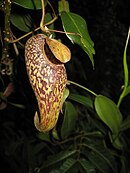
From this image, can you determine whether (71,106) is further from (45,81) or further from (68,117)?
(45,81)

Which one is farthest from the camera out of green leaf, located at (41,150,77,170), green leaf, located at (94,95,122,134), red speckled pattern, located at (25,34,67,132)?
green leaf, located at (41,150,77,170)

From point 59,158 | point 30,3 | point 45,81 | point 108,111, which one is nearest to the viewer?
point 45,81

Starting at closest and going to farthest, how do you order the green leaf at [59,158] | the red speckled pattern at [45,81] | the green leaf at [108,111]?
the red speckled pattern at [45,81] → the green leaf at [108,111] → the green leaf at [59,158]

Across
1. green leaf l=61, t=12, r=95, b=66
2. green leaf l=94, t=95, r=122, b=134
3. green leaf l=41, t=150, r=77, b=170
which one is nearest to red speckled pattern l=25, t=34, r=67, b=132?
green leaf l=61, t=12, r=95, b=66

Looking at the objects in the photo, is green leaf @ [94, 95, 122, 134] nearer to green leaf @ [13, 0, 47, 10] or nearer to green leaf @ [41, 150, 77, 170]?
green leaf @ [41, 150, 77, 170]

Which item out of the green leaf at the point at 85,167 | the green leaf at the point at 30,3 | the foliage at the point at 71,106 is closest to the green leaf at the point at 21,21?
the foliage at the point at 71,106

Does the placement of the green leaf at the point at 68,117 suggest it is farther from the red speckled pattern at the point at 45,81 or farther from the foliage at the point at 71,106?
the red speckled pattern at the point at 45,81

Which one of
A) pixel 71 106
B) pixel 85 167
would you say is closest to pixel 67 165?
pixel 85 167
